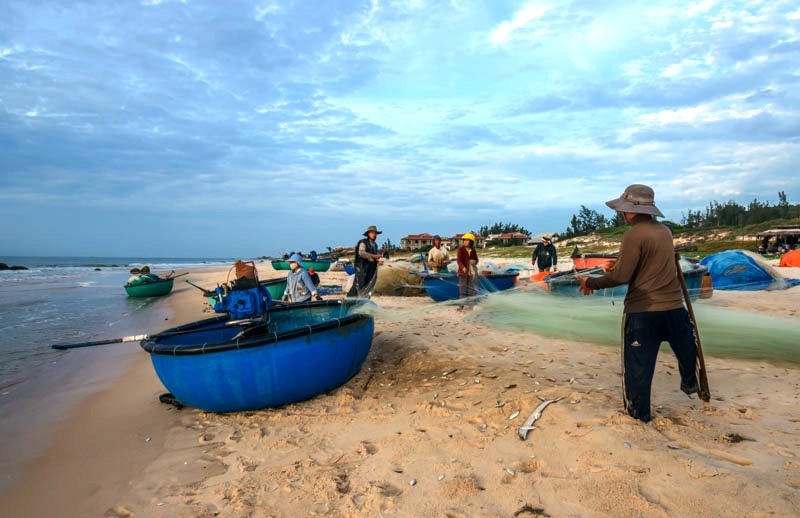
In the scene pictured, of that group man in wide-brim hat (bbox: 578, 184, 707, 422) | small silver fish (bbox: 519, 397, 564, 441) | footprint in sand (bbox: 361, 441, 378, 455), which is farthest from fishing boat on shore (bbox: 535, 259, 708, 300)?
footprint in sand (bbox: 361, 441, 378, 455)

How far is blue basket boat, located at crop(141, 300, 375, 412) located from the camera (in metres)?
4.61

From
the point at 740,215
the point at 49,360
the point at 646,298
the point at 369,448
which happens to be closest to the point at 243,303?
the point at 369,448

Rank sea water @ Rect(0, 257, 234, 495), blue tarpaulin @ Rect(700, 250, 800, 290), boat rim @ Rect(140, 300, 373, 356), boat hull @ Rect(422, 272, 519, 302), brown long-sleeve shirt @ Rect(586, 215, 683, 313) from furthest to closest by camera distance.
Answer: boat hull @ Rect(422, 272, 519, 302) → blue tarpaulin @ Rect(700, 250, 800, 290) → sea water @ Rect(0, 257, 234, 495) → boat rim @ Rect(140, 300, 373, 356) → brown long-sleeve shirt @ Rect(586, 215, 683, 313)

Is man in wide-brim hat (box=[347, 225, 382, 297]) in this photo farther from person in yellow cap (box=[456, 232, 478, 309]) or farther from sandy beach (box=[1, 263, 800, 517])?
sandy beach (box=[1, 263, 800, 517])

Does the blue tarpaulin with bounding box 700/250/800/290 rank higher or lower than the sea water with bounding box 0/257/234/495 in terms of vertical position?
Result: higher

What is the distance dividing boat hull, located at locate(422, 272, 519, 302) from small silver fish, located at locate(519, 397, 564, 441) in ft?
23.2

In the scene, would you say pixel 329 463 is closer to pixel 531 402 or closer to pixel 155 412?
pixel 531 402

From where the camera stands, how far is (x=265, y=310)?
6.19 meters

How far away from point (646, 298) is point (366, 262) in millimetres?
6186

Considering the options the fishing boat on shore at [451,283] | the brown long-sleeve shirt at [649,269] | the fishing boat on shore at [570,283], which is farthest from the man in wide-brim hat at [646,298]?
the fishing boat on shore at [451,283]

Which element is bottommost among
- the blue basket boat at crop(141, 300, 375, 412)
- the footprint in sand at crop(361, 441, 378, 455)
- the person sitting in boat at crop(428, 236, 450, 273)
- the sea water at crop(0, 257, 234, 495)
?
the sea water at crop(0, 257, 234, 495)

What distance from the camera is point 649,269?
3576 millimetres

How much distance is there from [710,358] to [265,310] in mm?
5829

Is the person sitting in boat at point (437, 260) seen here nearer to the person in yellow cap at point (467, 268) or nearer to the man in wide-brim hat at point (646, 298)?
the person in yellow cap at point (467, 268)
